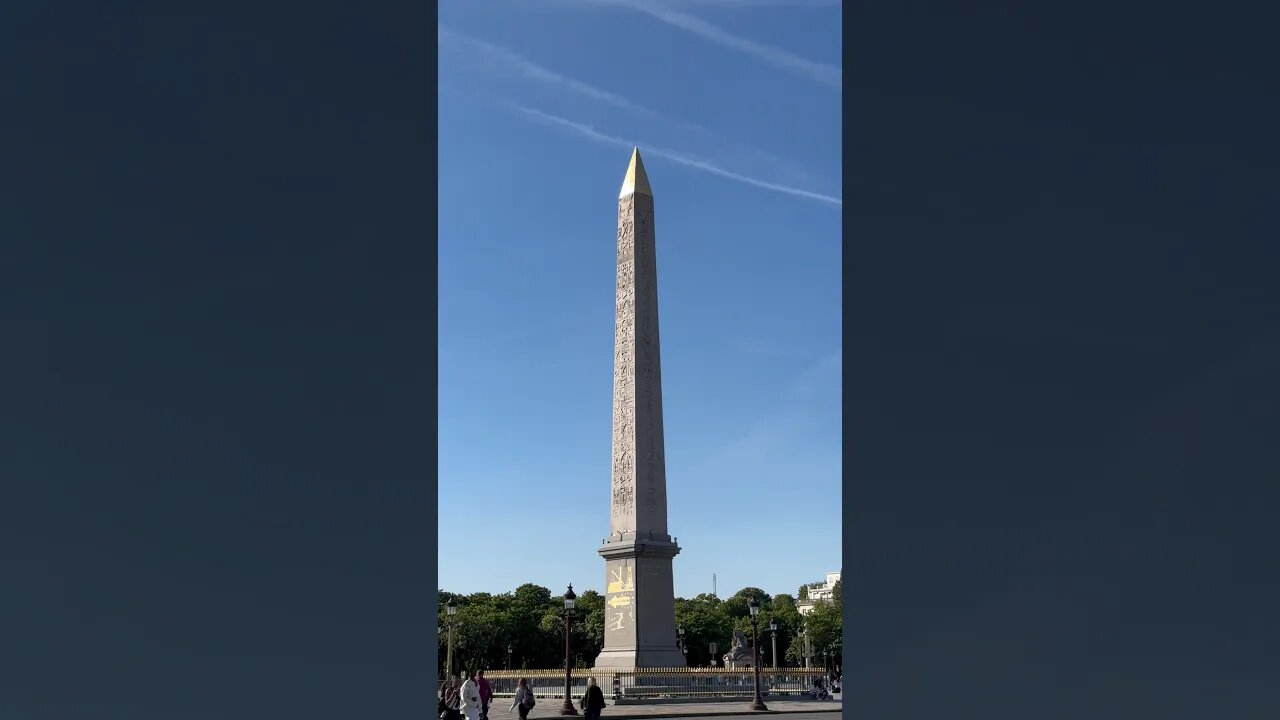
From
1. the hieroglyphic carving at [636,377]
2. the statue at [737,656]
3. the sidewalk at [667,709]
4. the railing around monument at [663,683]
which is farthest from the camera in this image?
the statue at [737,656]

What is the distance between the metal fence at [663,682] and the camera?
32.2m

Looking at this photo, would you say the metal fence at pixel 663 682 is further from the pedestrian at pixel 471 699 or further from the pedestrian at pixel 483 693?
the pedestrian at pixel 471 699

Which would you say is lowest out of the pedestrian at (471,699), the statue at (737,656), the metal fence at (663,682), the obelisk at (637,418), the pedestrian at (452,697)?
the statue at (737,656)

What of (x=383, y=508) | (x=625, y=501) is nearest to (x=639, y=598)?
(x=625, y=501)

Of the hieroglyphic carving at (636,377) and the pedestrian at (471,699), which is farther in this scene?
the hieroglyphic carving at (636,377)

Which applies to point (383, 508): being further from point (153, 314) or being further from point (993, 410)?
point (993, 410)

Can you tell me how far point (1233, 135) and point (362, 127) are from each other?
1310mm

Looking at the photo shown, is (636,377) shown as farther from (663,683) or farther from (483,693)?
(483,693)

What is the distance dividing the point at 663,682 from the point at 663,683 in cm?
4

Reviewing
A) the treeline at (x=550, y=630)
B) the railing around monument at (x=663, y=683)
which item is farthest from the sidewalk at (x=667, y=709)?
the treeline at (x=550, y=630)

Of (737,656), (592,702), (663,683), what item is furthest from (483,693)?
(737,656)

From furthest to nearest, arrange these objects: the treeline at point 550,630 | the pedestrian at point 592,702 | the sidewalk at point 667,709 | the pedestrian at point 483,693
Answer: the treeline at point 550,630
the sidewalk at point 667,709
the pedestrian at point 592,702
the pedestrian at point 483,693

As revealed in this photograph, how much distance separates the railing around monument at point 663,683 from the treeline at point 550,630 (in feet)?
64.8

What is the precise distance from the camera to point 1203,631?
1.74 m
